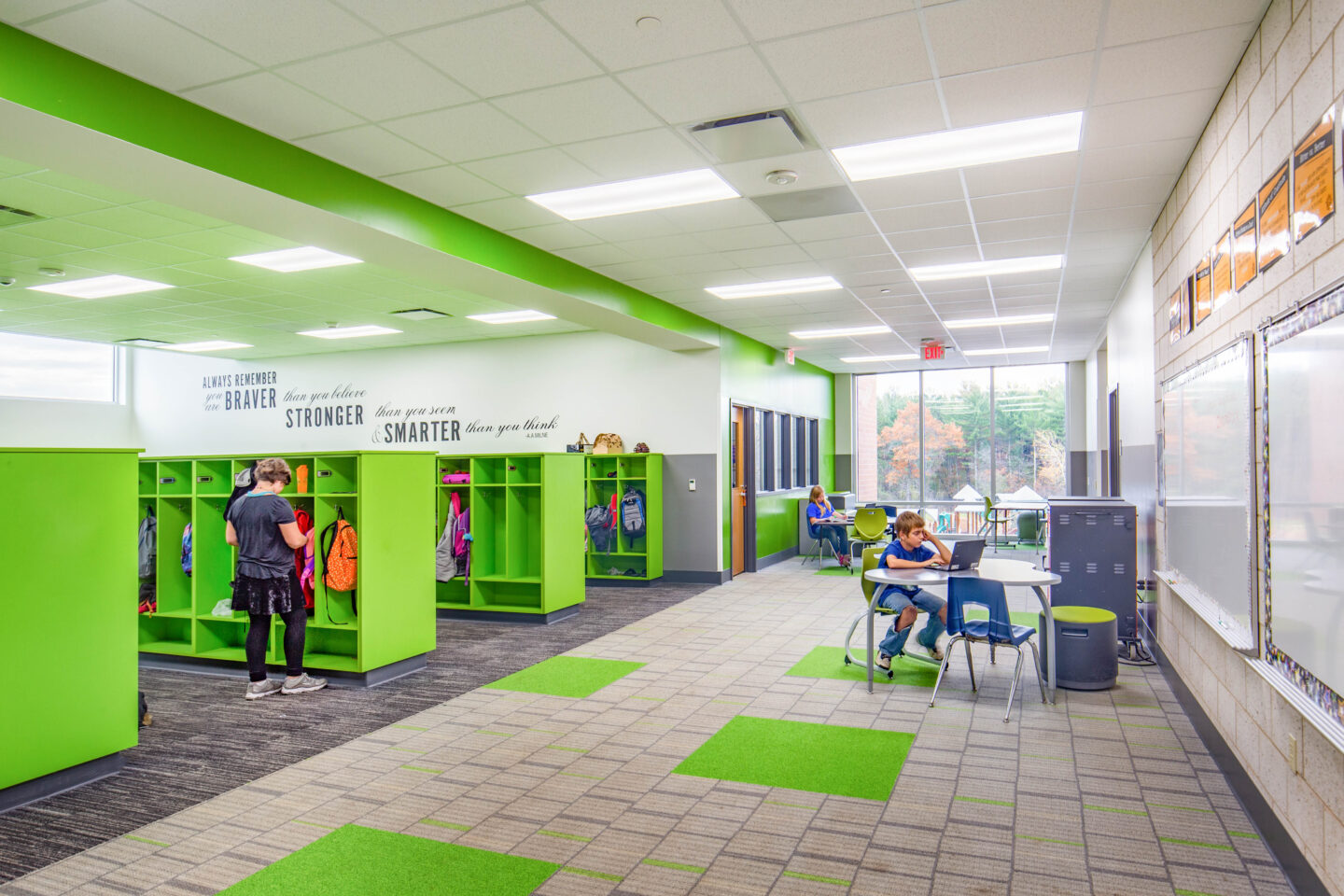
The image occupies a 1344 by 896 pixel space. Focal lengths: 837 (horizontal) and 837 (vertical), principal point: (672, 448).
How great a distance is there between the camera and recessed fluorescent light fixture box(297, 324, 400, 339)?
9898 mm

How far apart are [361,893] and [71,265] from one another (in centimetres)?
622

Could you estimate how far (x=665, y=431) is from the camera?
10.0 meters

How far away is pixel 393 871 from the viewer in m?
3.02

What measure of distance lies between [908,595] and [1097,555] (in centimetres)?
153

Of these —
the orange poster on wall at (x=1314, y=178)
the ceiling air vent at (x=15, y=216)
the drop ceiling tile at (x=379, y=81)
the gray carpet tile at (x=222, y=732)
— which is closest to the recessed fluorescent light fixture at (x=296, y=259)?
the ceiling air vent at (x=15, y=216)

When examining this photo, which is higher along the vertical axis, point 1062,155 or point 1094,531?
point 1062,155

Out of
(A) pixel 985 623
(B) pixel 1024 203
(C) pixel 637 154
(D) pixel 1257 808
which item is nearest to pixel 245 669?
(C) pixel 637 154

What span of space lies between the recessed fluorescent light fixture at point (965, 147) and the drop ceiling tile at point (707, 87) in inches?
31.3

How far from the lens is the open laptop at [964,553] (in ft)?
17.0

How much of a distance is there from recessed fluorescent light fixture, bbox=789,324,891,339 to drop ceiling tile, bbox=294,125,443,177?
6.51m

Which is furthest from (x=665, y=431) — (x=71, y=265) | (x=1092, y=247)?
(x=71, y=265)

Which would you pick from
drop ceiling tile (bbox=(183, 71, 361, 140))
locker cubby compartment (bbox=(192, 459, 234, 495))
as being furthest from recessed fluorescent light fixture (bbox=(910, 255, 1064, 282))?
locker cubby compartment (bbox=(192, 459, 234, 495))

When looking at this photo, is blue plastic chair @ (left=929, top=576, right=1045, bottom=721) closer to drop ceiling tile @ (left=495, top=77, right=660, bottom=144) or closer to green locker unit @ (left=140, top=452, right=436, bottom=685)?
drop ceiling tile @ (left=495, top=77, right=660, bottom=144)

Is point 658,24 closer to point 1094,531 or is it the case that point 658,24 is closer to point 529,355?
point 1094,531
